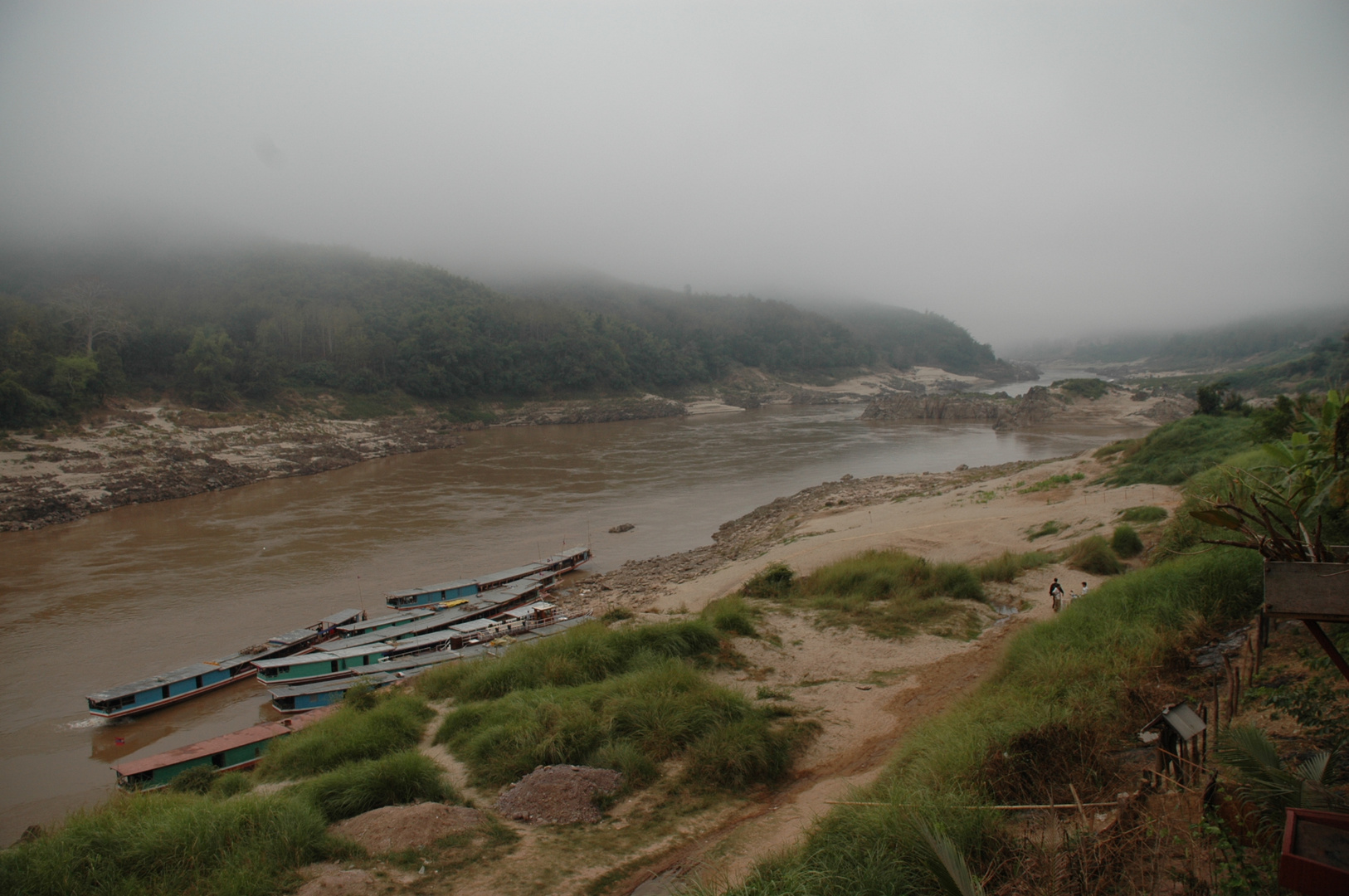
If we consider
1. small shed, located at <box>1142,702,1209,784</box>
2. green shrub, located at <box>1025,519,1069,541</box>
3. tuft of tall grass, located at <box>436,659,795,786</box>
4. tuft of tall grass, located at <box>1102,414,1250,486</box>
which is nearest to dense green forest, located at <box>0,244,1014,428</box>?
tuft of tall grass, located at <box>436,659,795,786</box>

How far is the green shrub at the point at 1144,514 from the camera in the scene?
16750 mm

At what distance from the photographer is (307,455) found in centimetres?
4803

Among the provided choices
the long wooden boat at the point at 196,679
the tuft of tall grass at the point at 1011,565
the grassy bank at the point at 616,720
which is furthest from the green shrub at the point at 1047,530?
the long wooden boat at the point at 196,679

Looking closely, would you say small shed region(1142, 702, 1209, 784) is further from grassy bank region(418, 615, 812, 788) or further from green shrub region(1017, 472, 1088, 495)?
green shrub region(1017, 472, 1088, 495)

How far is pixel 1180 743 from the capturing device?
4547mm

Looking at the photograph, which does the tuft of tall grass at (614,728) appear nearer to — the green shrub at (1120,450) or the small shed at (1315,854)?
the small shed at (1315,854)

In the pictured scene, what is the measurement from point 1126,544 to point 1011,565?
2.45 metres

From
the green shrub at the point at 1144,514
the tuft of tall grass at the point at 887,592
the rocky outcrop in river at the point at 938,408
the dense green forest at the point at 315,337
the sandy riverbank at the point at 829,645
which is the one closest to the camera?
the sandy riverbank at the point at 829,645

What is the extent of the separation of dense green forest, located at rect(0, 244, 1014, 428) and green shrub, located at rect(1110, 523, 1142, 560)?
165ft

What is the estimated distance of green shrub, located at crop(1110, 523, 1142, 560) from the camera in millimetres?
14703

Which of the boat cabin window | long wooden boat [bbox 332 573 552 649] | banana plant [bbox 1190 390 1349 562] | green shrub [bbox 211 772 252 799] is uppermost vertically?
banana plant [bbox 1190 390 1349 562]

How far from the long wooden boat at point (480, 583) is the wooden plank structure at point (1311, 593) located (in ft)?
66.2

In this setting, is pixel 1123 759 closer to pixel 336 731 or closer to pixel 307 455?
pixel 336 731

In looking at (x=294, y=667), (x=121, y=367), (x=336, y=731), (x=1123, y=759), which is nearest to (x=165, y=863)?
(x=336, y=731)
